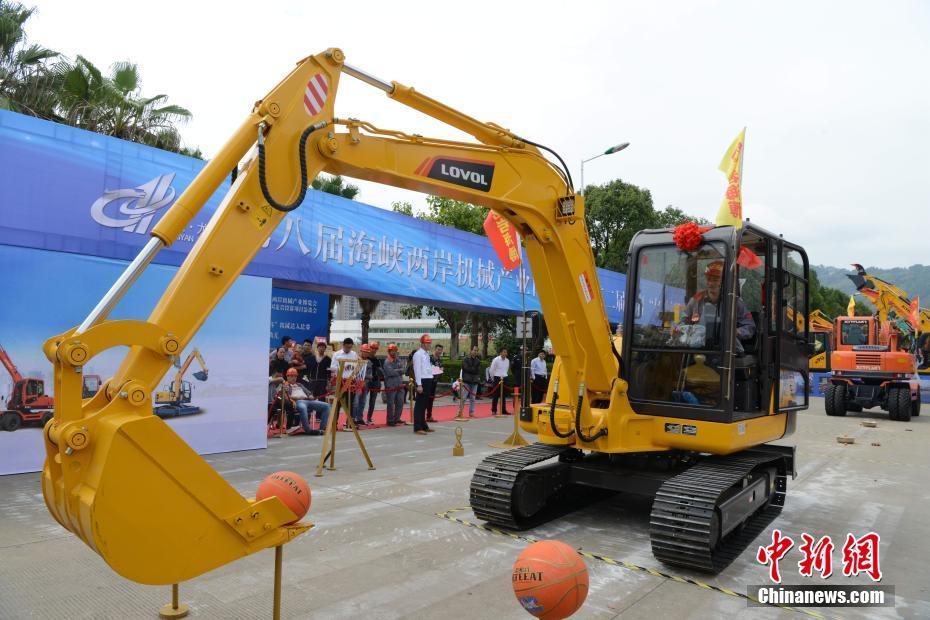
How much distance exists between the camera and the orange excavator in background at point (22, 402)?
739 cm

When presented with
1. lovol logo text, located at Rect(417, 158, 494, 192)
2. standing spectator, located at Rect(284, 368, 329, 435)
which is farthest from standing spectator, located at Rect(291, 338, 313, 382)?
lovol logo text, located at Rect(417, 158, 494, 192)

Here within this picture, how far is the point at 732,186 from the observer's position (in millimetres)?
8344

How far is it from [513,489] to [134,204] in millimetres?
6918

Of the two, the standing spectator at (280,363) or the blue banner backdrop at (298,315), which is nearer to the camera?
the standing spectator at (280,363)

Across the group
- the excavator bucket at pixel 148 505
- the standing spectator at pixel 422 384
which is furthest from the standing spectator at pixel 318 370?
the excavator bucket at pixel 148 505

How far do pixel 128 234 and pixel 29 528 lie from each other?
459 centimetres

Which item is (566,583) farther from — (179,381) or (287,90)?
(179,381)

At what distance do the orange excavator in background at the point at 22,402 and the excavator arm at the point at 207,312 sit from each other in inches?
195

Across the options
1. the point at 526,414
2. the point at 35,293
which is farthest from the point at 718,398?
the point at 35,293

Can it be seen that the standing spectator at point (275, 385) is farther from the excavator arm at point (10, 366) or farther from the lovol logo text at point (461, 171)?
the lovol logo text at point (461, 171)

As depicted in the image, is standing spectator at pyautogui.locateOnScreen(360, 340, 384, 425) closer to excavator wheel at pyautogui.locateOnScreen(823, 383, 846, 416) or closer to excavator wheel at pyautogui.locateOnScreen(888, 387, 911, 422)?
excavator wheel at pyautogui.locateOnScreen(823, 383, 846, 416)

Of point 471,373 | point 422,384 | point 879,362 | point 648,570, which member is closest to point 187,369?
point 422,384

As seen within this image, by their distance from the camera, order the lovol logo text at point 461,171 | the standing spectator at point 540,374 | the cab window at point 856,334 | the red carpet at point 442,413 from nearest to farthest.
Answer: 1. the lovol logo text at point 461,171
2. the red carpet at point 442,413
3. the standing spectator at point 540,374
4. the cab window at point 856,334

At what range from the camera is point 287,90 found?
13.1ft
